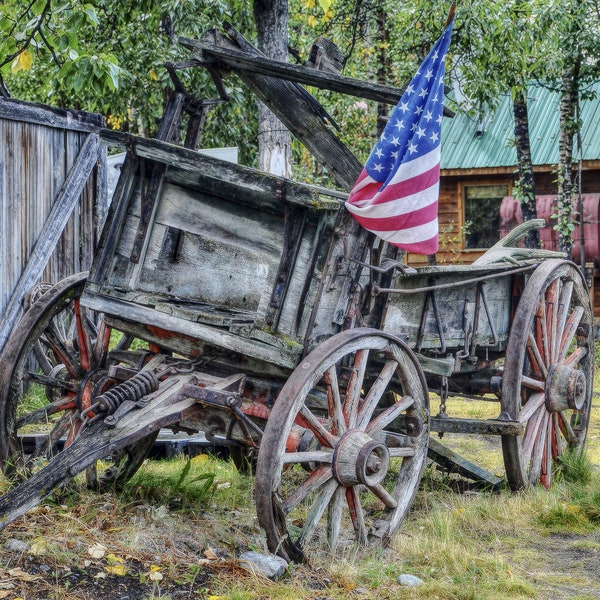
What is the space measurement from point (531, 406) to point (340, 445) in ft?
6.18

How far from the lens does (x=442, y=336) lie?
5137 millimetres

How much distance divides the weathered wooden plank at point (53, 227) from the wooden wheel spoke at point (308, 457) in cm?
391

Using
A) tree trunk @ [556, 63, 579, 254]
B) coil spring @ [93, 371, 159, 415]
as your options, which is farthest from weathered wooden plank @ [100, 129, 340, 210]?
tree trunk @ [556, 63, 579, 254]

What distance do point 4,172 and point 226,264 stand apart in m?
Answer: 3.33

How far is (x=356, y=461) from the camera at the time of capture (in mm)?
4039

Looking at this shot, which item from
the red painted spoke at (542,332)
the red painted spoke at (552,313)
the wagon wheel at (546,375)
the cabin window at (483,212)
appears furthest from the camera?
the cabin window at (483,212)

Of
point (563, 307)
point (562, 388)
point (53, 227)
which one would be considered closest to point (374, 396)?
point (562, 388)

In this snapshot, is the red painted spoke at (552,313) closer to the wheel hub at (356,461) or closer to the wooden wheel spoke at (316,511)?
the wheel hub at (356,461)

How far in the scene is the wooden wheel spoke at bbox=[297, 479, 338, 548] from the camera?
156 inches

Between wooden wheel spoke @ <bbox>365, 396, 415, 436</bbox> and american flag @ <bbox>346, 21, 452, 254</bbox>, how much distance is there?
81cm

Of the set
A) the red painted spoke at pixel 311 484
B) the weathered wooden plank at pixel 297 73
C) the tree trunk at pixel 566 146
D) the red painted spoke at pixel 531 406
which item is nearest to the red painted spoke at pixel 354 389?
the red painted spoke at pixel 311 484

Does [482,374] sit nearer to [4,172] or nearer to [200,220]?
[200,220]

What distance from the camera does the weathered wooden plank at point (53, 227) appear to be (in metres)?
7.12

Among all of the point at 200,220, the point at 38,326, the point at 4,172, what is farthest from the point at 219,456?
the point at 4,172
